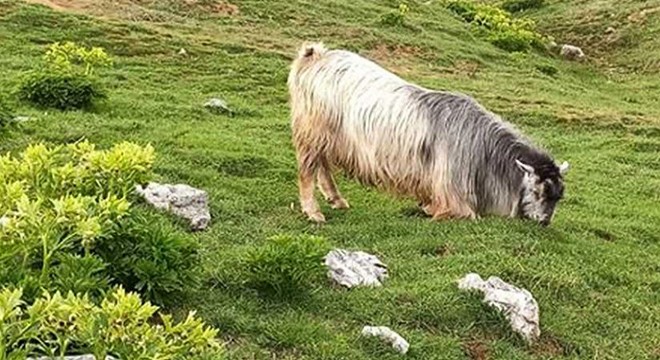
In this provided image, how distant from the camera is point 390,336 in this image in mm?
6941

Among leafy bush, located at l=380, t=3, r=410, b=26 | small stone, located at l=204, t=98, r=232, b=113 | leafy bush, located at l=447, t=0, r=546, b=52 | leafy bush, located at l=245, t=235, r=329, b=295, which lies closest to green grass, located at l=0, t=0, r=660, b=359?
leafy bush, located at l=245, t=235, r=329, b=295

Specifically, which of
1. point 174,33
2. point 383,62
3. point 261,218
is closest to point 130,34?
point 174,33

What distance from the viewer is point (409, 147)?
36.3 ft

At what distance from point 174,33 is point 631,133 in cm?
1036

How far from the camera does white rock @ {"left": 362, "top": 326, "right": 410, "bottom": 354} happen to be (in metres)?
6.90

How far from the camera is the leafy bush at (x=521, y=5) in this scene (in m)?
41.5

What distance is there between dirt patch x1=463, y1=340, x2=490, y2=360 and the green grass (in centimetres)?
2

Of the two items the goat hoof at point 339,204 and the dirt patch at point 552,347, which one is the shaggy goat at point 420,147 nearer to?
the goat hoof at point 339,204

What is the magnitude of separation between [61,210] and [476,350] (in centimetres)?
360

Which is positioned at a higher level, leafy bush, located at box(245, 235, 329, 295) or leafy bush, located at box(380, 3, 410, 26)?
leafy bush, located at box(245, 235, 329, 295)

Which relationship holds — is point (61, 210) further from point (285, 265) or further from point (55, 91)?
point (55, 91)

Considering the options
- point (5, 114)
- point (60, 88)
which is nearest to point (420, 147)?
point (5, 114)

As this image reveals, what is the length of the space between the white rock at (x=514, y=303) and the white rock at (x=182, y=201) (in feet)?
9.20

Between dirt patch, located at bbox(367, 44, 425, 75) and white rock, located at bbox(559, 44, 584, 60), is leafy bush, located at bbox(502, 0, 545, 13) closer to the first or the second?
white rock, located at bbox(559, 44, 584, 60)
